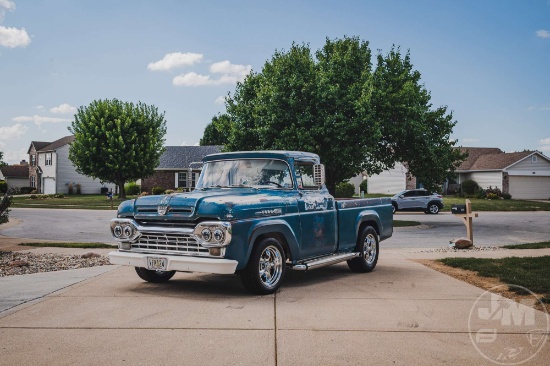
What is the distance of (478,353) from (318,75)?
1880 cm

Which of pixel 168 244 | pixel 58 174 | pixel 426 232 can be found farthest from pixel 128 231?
pixel 58 174

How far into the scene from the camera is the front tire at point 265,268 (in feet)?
25.9

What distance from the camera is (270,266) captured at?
328 inches

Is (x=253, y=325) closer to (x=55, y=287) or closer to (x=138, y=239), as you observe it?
(x=138, y=239)

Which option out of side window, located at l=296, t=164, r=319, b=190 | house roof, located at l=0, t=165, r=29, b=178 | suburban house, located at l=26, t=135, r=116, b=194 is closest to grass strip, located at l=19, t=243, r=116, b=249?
side window, located at l=296, t=164, r=319, b=190

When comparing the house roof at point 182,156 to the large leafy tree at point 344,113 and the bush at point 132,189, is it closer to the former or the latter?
the bush at point 132,189

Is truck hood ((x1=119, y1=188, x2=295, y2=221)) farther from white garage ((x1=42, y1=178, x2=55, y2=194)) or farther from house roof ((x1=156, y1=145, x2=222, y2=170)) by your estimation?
white garage ((x1=42, y1=178, x2=55, y2=194))

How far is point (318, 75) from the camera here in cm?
2319

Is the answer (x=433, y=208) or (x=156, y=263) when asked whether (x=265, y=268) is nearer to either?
(x=156, y=263)

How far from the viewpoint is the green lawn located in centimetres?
900

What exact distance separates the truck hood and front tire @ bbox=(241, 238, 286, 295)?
1.57ft

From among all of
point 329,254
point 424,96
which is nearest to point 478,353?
point 329,254

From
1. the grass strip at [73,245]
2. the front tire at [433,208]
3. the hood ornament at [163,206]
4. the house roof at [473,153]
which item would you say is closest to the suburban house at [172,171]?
the house roof at [473,153]

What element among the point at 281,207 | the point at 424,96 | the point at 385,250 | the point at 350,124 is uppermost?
the point at 424,96
